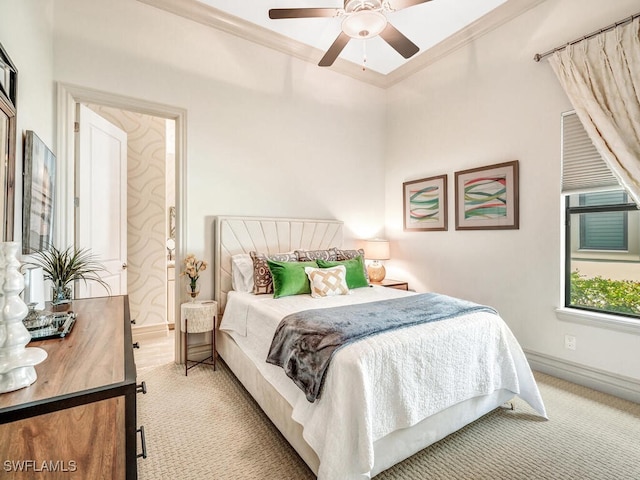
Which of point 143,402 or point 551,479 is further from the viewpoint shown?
point 143,402

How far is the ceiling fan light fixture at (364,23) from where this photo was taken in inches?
91.0

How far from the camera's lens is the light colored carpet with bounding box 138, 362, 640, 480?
168 centimetres

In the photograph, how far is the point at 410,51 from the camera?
2.71m

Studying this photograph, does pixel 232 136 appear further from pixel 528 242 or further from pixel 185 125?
pixel 528 242

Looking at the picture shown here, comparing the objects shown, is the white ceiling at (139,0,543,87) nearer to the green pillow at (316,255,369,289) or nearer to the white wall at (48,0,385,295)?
the white wall at (48,0,385,295)

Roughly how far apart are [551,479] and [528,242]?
195 cm

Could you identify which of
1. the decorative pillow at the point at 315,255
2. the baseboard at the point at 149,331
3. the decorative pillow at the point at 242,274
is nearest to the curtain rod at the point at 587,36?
the decorative pillow at the point at 315,255

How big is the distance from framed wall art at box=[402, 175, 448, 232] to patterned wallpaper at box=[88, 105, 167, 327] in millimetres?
3081

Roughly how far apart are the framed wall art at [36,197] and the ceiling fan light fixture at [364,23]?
7.13ft

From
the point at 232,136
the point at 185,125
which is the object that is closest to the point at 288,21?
the point at 232,136

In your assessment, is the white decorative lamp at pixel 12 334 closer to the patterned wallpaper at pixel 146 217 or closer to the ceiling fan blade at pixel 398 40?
the ceiling fan blade at pixel 398 40

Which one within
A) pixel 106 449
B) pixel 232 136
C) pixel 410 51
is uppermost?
pixel 410 51

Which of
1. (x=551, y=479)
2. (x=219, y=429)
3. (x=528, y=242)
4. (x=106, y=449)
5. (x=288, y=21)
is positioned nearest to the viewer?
(x=106, y=449)

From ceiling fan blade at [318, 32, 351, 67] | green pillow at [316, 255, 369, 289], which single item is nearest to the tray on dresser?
green pillow at [316, 255, 369, 289]
